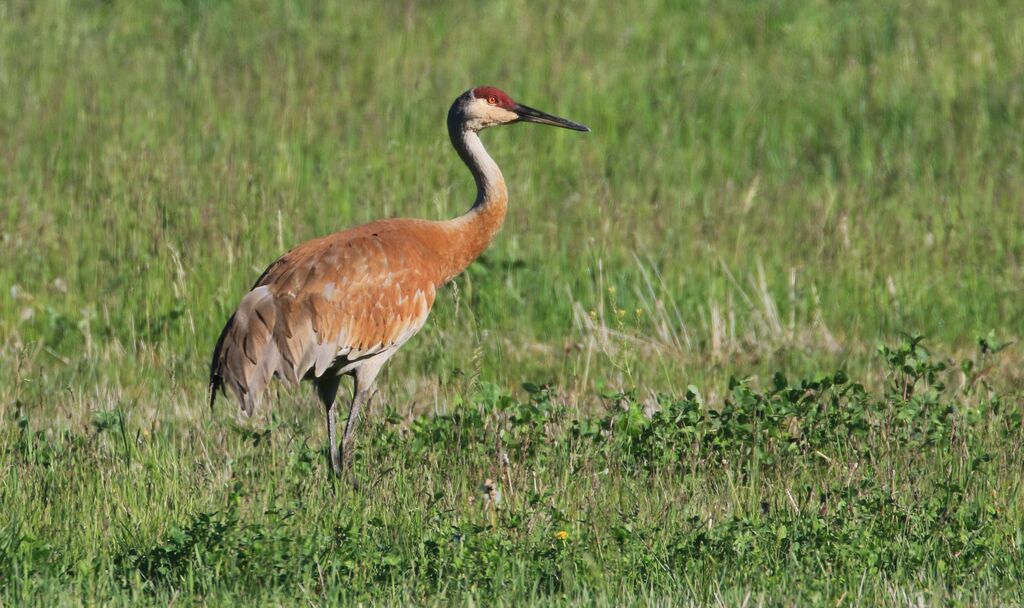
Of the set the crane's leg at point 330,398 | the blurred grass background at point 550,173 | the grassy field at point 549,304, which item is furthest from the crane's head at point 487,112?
the crane's leg at point 330,398

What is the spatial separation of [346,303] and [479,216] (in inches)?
38.7

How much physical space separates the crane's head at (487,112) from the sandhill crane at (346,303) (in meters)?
0.14

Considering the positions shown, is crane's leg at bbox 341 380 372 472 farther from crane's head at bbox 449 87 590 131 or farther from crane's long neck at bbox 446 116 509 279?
crane's head at bbox 449 87 590 131

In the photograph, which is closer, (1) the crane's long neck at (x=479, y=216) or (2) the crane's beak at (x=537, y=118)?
(1) the crane's long neck at (x=479, y=216)

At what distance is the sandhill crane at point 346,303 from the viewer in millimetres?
6777

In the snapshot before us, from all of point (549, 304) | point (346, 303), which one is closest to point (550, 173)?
point (549, 304)

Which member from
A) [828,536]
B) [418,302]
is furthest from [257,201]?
Answer: [828,536]

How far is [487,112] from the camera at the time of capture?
787 cm

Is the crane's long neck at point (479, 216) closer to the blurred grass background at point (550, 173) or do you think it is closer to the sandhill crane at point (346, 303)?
the sandhill crane at point (346, 303)

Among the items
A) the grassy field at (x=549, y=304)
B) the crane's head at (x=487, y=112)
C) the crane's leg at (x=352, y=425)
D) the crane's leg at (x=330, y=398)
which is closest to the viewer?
the grassy field at (x=549, y=304)

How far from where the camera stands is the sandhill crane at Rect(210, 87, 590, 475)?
678 centimetres

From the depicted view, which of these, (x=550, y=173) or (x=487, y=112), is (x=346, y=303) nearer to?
(x=487, y=112)

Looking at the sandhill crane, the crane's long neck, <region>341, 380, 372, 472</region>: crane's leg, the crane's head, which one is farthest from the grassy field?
A: the crane's head

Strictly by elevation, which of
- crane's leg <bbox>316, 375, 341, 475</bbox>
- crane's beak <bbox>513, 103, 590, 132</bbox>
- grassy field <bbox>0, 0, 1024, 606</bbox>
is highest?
crane's beak <bbox>513, 103, 590, 132</bbox>
